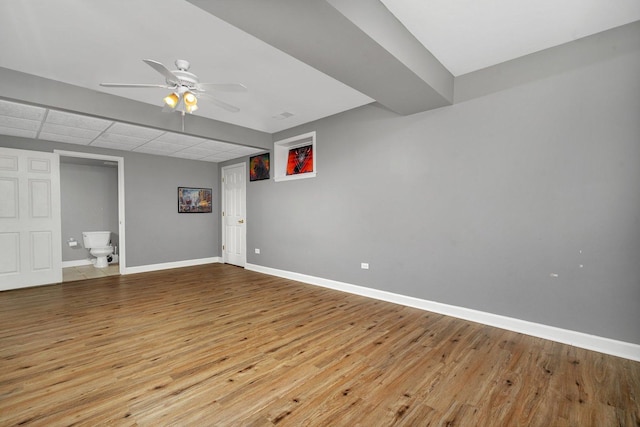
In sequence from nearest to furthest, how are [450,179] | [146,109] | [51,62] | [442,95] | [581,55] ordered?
[581,55], [51,62], [442,95], [450,179], [146,109]

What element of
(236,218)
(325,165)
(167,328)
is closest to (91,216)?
(236,218)

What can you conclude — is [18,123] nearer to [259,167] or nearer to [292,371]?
[259,167]

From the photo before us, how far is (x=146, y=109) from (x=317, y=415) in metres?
4.42

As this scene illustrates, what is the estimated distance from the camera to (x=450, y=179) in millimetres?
3443

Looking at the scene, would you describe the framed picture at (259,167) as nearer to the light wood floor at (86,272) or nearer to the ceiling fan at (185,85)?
the ceiling fan at (185,85)

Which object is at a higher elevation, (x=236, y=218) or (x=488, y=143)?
(x=488, y=143)

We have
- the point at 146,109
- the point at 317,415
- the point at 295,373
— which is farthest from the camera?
the point at 146,109

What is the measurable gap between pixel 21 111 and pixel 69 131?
90cm

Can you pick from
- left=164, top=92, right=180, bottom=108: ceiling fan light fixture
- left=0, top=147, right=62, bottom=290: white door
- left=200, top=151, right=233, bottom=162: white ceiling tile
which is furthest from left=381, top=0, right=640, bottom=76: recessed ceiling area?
left=0, top=147, right=62, bottom=290: white door

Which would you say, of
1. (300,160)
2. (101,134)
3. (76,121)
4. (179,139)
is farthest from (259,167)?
(76,121)

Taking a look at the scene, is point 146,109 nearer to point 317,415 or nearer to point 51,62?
point 51,62

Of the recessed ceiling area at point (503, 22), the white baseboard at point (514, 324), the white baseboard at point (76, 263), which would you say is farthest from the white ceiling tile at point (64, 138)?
the recessed ceiling area at point (503, 22)

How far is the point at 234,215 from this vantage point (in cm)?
689

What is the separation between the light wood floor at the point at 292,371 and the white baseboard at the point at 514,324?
109 millimetres
